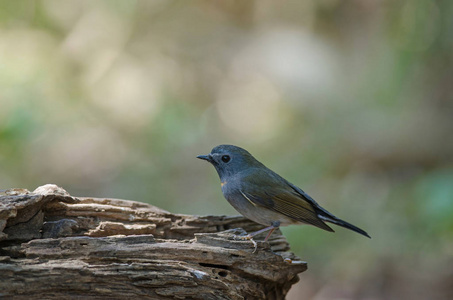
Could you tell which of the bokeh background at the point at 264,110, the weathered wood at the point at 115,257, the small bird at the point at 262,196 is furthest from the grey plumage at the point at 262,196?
the bokeh background at the point at 264,110

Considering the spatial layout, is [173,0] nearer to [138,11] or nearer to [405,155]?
[138,11]

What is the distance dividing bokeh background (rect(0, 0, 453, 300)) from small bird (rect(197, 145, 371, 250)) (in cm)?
219

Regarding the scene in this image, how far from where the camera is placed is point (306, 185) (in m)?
7.48

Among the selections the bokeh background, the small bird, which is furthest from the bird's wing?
the bokeh background

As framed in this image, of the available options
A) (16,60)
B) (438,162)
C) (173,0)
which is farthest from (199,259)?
(173,0)

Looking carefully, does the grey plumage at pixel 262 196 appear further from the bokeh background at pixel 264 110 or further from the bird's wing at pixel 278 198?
the bokeh background at pixel 264 110

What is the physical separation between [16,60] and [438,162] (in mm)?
6149

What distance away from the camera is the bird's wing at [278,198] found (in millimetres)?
4059

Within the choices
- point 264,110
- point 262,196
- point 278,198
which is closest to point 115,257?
point 262,196

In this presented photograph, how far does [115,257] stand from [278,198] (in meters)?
1.63

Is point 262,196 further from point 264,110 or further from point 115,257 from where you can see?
point 264,110

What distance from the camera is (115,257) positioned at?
3014mm

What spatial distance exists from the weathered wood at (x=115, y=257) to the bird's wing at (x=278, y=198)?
0.48 m

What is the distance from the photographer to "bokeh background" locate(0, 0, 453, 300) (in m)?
6.40
